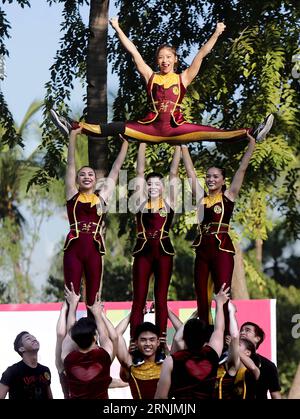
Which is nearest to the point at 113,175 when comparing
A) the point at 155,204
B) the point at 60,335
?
the point at 155,204

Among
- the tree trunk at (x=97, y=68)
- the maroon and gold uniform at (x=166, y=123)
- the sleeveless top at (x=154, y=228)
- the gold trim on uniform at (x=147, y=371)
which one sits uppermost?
the tree trunk at (x=97, y=68)

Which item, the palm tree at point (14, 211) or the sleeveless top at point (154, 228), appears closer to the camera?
the sleeveless top at point (154, 228)

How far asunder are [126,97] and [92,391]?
277 inches

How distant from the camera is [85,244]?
1038 centimetres

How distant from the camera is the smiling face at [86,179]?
34.1 ft

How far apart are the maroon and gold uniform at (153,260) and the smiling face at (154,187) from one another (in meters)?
0.10

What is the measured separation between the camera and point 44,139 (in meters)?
14.7

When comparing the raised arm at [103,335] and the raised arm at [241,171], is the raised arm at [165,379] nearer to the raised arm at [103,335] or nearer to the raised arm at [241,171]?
the raised arm at [103,335]

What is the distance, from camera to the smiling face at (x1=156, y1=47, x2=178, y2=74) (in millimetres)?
10578

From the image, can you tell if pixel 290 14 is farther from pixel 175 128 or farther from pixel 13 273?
pixel 13 273

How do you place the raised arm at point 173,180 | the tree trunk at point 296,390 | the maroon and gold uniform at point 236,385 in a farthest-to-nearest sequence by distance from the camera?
the tree trunk at point 296,390
the raised arm at point 173,180
the maroon and gold uniform at point 236,385

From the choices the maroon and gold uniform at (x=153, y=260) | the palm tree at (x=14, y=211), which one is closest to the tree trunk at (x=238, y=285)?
the maroon and gold uniform at (x=153, y=260)

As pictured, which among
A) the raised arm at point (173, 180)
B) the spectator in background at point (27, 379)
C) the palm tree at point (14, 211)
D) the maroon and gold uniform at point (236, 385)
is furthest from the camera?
the palm tree at point (14, 211)

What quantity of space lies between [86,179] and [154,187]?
598mm
